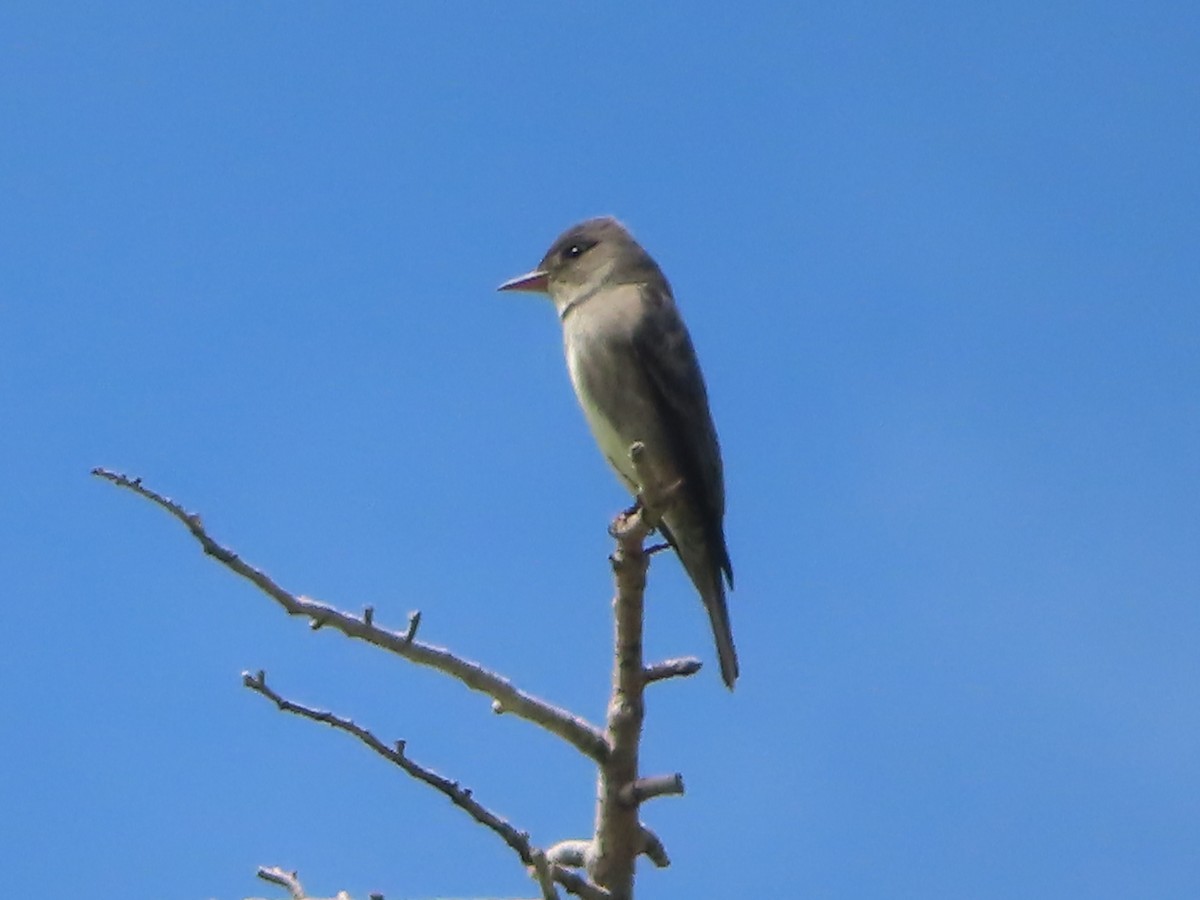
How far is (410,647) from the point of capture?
13.9ft

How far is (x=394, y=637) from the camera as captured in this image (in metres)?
4.21

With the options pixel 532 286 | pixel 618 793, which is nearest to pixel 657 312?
pixel 532 286

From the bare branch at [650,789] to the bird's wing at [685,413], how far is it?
3417 millimetres

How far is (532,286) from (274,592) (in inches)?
201

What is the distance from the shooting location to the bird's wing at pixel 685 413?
789cm

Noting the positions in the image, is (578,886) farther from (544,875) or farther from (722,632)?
(722,632)

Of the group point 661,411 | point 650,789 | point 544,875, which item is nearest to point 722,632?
point 661,411

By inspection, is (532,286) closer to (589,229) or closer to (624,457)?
(589,229)

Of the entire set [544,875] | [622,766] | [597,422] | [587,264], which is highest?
[587,264]

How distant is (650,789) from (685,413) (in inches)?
147

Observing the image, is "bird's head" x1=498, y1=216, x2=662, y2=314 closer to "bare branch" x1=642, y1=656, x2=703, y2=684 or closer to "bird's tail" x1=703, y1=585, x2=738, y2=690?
"bird's tail" x1=703, y1=585, x2=738, y2=690

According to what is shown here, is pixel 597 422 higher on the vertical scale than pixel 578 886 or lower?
higher

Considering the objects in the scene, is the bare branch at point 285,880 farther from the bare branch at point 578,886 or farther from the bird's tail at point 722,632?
the bird's tail at point 722,632

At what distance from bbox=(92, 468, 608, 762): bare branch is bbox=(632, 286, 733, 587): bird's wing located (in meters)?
3.40
